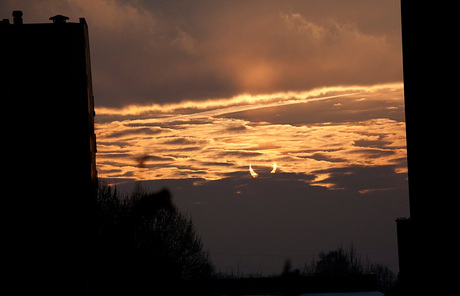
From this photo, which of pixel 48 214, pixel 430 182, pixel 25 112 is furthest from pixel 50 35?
pixel 430 182

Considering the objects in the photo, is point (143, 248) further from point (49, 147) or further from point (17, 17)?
point (17, 17)

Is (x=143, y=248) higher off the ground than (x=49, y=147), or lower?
lower

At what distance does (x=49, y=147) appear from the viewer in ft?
116

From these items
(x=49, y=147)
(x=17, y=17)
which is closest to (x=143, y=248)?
(x=49, y=147)

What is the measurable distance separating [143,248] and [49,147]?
17509 millimetres

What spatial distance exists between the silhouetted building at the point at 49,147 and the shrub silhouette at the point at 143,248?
394 inches

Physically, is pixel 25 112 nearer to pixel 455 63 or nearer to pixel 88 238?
pixel 88 238

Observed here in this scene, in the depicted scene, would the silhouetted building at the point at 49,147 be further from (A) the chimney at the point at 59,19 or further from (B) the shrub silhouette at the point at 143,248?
(B) the shrub silhouette at the point at 143,248

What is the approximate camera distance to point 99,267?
44281mm

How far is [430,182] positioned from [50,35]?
78.0ft

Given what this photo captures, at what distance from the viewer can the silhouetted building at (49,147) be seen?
3334cm

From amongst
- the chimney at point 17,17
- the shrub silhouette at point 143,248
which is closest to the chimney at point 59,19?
the chimney at point 17,17

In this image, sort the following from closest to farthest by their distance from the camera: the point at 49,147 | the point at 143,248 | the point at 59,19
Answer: the point at 49,147
the point at 59,19
the point at 143,248

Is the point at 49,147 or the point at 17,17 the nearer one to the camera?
the point at 49,147
